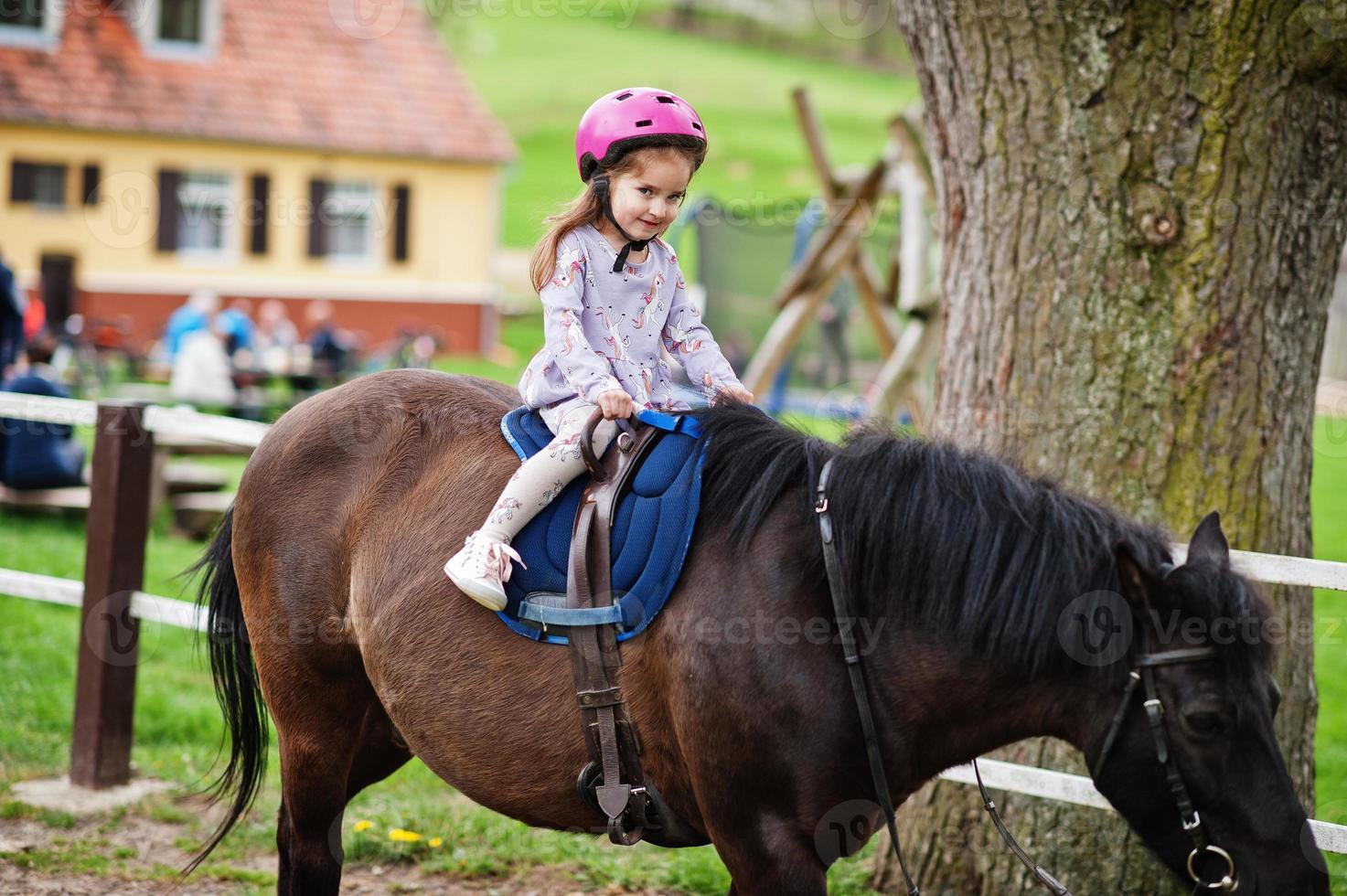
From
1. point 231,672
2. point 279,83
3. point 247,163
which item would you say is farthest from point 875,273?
point 279,83

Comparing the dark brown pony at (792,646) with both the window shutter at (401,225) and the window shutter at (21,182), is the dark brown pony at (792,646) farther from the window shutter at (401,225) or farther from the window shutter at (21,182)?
the window shutter at (401,225)

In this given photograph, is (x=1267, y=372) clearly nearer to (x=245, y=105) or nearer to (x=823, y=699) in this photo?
(x=823, y=699)

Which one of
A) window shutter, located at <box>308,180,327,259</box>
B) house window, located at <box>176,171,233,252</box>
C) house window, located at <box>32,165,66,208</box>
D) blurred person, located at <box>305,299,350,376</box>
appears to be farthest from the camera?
window shutter, located at <box>308,180,327,259</box>

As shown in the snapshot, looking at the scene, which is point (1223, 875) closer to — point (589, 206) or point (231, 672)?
point (589, 206)

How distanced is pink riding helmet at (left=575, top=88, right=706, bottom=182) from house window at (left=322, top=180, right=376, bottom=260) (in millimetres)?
24027

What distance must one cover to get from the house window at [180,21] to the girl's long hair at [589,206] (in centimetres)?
2554

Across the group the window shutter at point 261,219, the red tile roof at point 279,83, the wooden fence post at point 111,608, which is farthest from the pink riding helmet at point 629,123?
the window shutter at point 261,219

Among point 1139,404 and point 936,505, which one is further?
point 1139,404

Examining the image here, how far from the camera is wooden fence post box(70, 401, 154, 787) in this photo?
199 inches

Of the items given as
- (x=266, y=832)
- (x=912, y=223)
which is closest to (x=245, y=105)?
(x=912, y=223)

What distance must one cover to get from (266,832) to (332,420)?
2092 millimetres

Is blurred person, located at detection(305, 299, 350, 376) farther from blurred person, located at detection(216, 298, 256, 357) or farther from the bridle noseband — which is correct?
the bridle noseband

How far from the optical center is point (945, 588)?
2.65 m
